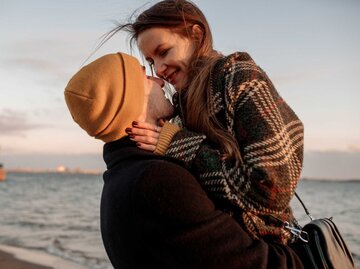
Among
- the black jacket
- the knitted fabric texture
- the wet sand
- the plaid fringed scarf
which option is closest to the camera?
the black jacket

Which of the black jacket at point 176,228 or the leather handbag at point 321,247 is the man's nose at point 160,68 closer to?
the black jacket at point 176,228

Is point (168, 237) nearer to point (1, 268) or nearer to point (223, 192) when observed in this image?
point (223, 192)

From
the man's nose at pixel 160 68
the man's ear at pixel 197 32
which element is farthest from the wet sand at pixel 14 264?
the man's ear at pixel 197 32

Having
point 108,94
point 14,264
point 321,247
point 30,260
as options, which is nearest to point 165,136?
point 108,94

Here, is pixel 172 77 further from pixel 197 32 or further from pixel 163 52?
pixel 197 32

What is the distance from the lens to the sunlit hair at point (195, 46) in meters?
1.68

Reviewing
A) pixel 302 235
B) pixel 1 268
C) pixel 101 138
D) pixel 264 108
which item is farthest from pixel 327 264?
pixel 1 268

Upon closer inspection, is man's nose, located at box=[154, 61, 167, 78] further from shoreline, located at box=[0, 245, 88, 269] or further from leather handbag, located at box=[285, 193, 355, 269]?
shoreline, located at box=[0, 245, 88, 269]

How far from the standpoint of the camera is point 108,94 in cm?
160

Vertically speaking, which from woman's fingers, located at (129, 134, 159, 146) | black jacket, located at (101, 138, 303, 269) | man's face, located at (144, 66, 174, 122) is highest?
man's face, located at (144, 66, 174, 122)

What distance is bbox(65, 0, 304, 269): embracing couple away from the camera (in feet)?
4.50

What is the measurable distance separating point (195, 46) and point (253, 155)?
0.71 meters

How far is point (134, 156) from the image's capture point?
5.11ft

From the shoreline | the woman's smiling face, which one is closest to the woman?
the woman's smiling face
